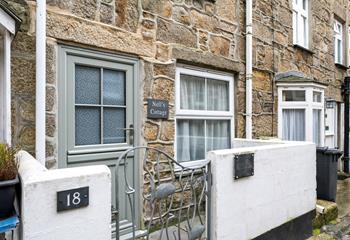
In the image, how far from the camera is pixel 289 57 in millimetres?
7148

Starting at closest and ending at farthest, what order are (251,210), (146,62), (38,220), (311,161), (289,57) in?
(38,220) → (251,210) → (146,62) → (311,161) → (289,57)

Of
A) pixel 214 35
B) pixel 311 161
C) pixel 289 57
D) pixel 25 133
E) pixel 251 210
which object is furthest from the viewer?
pixel 289 57

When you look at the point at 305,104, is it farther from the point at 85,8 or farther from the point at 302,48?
the point at 85,8

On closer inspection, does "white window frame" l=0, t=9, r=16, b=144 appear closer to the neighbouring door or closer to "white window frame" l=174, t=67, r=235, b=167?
the neighbouring door

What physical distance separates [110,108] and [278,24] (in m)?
4.59

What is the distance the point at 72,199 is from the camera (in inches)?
72.9

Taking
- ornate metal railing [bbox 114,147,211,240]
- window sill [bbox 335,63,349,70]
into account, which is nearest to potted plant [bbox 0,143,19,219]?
ornate metal railing [bbox 114,147,211,240]

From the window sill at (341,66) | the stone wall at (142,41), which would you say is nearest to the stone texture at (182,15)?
the stone wall at (142,41)

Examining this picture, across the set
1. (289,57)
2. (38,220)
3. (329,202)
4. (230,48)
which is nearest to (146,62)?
(230,48)

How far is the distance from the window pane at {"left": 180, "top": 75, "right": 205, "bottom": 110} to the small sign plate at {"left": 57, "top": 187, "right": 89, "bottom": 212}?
285cm

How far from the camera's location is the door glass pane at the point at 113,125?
11.9ft

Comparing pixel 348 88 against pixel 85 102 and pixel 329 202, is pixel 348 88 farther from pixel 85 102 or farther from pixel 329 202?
pixel 85 102

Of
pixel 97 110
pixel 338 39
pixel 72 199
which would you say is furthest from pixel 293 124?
pixel 72 199

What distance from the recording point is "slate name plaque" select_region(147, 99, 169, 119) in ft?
13.1
